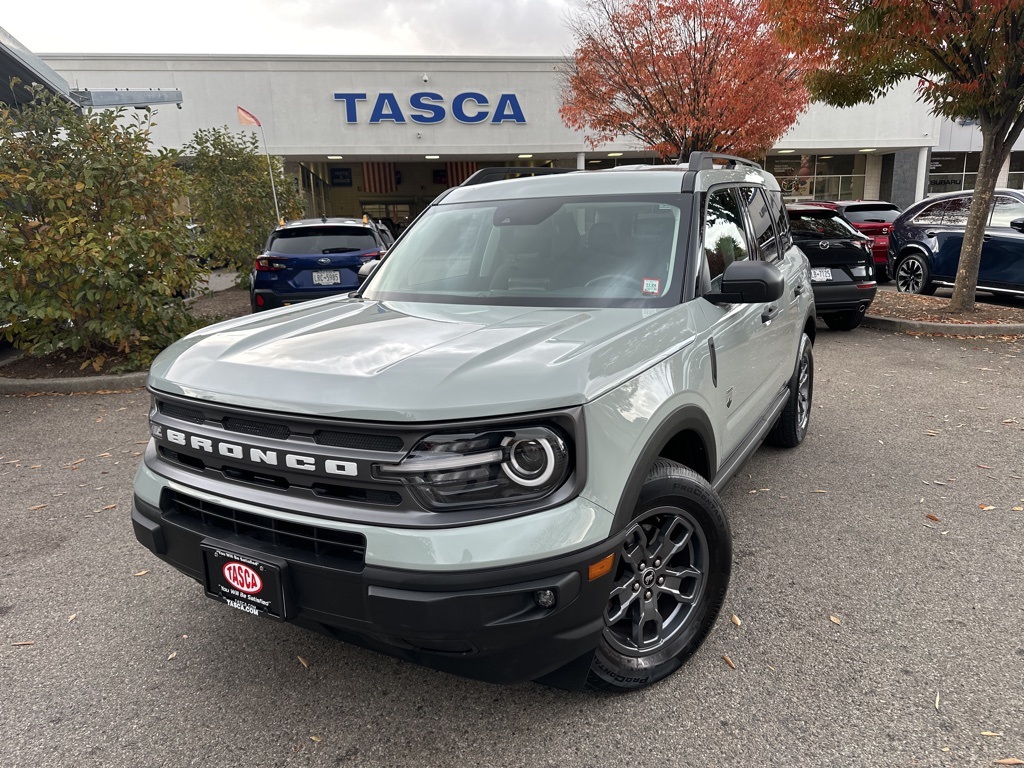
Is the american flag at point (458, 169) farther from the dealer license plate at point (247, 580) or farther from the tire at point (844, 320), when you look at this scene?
the dealer license plate at point (247, 580)

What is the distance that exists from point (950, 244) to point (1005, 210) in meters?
0.80

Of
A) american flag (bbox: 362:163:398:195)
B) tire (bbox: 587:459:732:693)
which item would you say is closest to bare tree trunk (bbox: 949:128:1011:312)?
tire (bbox: 587:459:732:693)

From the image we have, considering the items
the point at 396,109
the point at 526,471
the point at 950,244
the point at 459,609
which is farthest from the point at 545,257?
the point at 396,109

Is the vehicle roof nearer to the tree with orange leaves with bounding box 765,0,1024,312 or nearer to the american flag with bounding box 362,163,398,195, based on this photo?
the tree with orange leaves with bounding box 765,0,1024,312

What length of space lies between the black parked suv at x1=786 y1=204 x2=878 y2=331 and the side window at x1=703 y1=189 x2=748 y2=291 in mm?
5263

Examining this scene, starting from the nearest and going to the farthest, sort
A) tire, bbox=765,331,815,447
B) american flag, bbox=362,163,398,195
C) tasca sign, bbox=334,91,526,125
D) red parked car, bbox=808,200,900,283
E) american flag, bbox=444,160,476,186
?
1. tire, bbox=765,331,815,447
2. red parked car, bbox=808,200,900,283
3. tasca sign, bbox=334,91,526,125
4. american flag, bbox=444,160,476,186
5. american flag, bbox=362,163,398,195

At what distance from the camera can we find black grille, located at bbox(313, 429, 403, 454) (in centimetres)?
194

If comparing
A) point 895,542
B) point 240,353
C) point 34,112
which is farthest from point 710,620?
point 34,112

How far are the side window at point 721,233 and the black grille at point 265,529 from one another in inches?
75.9

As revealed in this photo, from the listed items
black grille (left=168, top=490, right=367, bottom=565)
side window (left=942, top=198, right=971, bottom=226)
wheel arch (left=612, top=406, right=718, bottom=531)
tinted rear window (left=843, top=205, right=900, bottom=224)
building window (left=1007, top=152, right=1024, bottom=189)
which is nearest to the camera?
black grille (left=168, top=490, right=367, bottom=565)

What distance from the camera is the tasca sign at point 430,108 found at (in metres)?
23.6

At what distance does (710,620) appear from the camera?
2.62 m

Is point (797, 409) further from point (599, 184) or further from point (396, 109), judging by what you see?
point (396, 109)

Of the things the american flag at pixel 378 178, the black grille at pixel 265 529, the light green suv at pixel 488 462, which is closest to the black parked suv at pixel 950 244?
the light green suv at pixel 488 462
